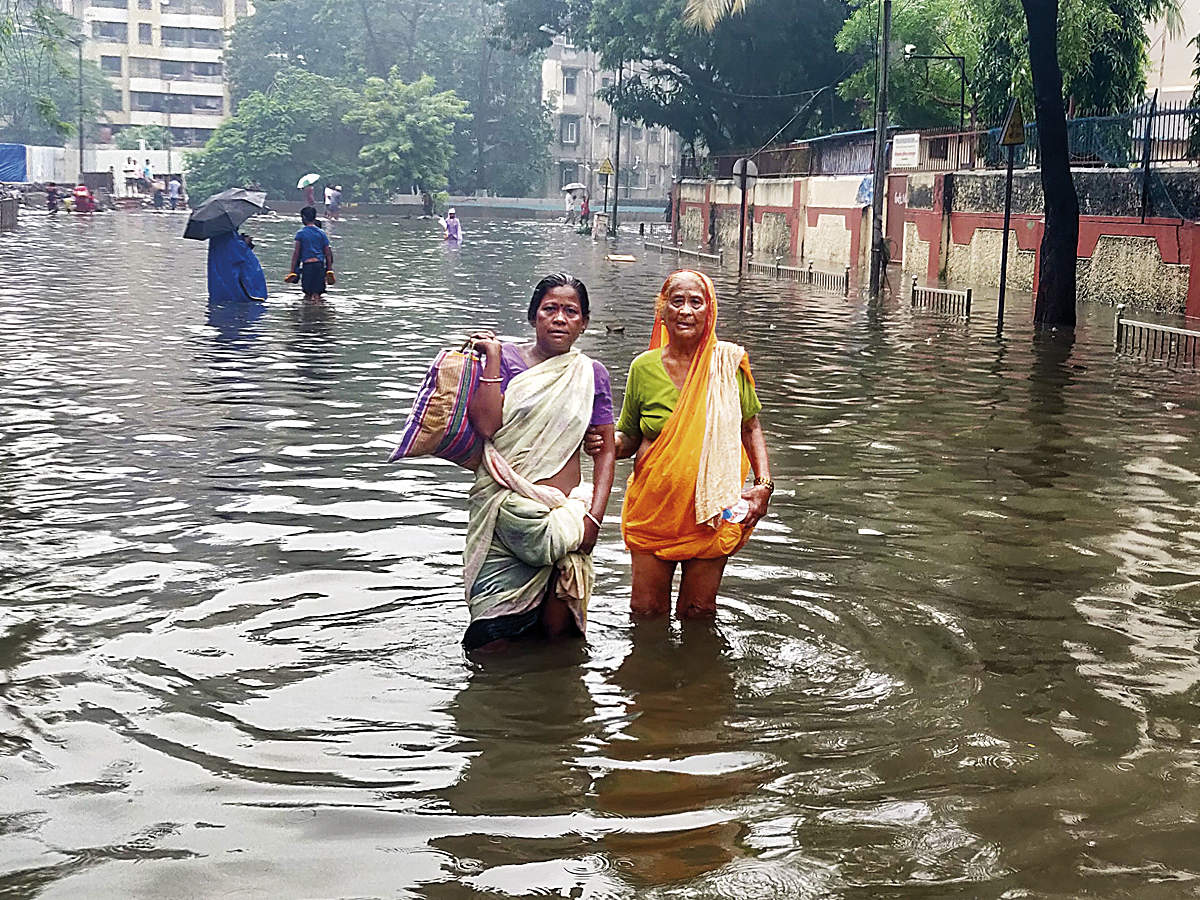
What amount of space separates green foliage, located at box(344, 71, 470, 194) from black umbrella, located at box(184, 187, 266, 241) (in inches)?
2508

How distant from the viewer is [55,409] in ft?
Answer: 41.3

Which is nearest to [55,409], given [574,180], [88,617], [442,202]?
[88,617]

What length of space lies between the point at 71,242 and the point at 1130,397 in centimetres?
3375

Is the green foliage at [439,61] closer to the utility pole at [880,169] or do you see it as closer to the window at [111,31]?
the window at [111,31]

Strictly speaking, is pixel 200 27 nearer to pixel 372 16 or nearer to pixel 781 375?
pixel 372 16

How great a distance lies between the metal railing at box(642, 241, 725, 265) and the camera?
41.0 meters

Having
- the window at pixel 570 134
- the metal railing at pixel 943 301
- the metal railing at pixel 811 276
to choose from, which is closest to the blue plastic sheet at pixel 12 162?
the window at pixel 570 134

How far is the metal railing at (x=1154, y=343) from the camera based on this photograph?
17172 mm

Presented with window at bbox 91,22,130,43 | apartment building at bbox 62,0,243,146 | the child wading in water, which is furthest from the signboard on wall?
window at bbox 91,22,130,43

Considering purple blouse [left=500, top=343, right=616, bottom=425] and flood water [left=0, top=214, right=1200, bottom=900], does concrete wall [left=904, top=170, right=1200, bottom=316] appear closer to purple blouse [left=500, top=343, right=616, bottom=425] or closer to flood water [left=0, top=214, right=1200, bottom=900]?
flood water [left=0, top=214, right=1200, bottom=900]

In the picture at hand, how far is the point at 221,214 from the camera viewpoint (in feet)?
69.5

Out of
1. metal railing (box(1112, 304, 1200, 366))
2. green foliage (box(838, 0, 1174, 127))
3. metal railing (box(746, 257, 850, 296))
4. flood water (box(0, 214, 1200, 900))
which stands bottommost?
flood water (box(0, 214, 1200, 900))

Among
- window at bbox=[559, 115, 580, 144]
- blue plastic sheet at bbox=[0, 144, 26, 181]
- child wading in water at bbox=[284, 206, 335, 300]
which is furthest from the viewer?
window at bbox=[559, 115, 580, 144]

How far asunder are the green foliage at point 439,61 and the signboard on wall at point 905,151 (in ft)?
208
